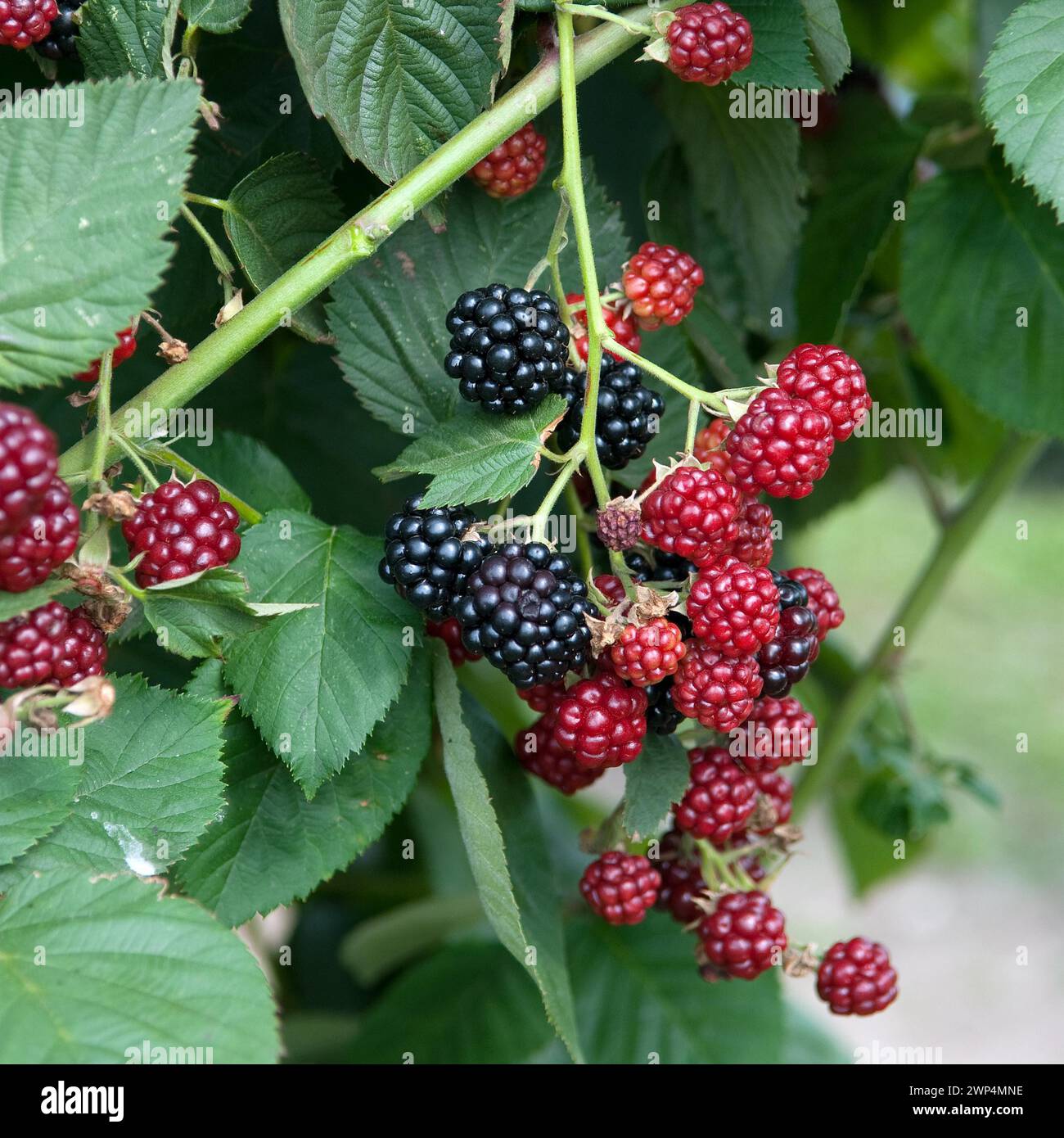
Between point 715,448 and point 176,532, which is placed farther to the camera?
point 715,448

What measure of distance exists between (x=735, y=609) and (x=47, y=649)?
395 mm

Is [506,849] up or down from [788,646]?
down

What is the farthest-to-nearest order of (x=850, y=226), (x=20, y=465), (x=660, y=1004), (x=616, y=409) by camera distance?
1. (x=660, y=1004)
2. (x=850, y=226)
3. (x=616, y=409)
4. (x=20, y=465)

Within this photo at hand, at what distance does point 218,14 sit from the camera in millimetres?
745

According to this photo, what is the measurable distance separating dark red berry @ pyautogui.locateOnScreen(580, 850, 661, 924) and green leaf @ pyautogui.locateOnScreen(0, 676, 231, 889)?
0.31 meters

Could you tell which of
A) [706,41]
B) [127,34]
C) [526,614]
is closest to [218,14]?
[127,34]

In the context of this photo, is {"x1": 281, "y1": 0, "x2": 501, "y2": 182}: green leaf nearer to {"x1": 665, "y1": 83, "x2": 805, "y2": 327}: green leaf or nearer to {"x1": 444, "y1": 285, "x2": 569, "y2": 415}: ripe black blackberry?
{"x1": 444, "y1": 285, "x2": 569, "y2": 415}: ripe black blackberry

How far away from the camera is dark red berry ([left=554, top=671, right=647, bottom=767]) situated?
768 millimetres

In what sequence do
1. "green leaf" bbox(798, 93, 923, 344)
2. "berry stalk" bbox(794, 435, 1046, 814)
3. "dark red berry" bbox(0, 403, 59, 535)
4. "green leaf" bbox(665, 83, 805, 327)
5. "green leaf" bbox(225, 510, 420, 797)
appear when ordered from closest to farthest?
1. "dark red berry" bbox(0, 403, 59, 535)
2. "green leaf" bbox(225, 510, 420, 797)
3. "green leaf" bbox(665, 83, 805, 327)
4. "green leaf" bbox(798, 93, 923, 344)
5. "berry stalk" bbox(794, 435, 1046, 814)

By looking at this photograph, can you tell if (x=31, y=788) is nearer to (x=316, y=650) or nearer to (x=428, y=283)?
(x=316, y=650)

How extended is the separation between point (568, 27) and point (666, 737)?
486 mm

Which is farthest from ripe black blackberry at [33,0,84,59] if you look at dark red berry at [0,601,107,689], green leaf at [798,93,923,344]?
green leaf at [798,93,923,344]

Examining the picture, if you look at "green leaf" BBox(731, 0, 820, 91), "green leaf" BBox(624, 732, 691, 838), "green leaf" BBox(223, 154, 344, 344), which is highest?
"green leaf" BBox(731, 0, 820, 91)

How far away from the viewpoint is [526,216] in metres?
0.91
